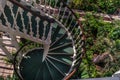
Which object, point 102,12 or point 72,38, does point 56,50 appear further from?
point 102,12

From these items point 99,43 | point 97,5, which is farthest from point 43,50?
point 97,5

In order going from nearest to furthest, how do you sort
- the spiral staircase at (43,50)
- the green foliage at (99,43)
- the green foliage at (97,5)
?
1. the spiral staircase at (43,50)
2. the green foliage at (99,43)
3. the green foliage at (97,5)

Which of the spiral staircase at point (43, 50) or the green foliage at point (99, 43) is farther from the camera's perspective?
the green foliage at point (99, 43)

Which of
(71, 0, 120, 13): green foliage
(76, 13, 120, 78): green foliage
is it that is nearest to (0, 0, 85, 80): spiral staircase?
(76, 13, 120, 78): green foliage

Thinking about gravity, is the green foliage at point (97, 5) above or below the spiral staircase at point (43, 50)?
above

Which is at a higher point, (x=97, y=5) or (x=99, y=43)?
(x=97, y=5)

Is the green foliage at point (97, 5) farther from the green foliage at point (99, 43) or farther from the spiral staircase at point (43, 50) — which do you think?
the spiral staircase at point (43, 50)

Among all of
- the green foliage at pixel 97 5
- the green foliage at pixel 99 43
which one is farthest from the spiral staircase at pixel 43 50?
the green foliage at pixel 97 5

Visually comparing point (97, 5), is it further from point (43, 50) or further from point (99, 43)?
point (43, 50)

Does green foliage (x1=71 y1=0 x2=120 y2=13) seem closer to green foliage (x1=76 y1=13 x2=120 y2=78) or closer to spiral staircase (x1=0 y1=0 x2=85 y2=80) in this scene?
green foliage (x1=76 y1=13 x2=120 y2=78)

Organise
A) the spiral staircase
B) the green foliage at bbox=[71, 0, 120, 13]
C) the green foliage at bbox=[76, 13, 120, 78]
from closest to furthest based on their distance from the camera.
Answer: the spiral staircase → the green foliage at bbox=[76, 13, 120, 78] → the green foliage at bbox=[71, 0, 120, 13]

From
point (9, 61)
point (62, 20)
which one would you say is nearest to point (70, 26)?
point (62, 20)
